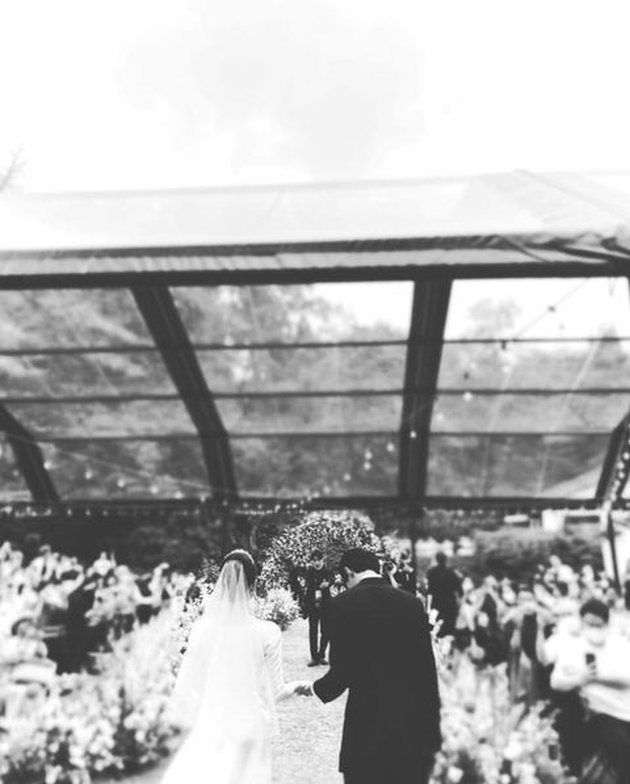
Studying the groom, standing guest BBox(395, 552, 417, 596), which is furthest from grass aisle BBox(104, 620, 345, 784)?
standing guest BBox(395, 552, 417, 596)

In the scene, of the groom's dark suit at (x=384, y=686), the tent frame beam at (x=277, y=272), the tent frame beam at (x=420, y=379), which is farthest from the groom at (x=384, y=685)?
the tent frame beam at (x=420, y=379)

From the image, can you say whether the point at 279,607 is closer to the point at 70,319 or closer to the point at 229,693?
the point at 229,693

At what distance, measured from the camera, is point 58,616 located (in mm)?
4195

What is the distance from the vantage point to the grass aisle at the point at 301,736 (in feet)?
12.0

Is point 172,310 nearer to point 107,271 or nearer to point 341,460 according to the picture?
point 107,271

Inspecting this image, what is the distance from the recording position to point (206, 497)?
7969 millimetres

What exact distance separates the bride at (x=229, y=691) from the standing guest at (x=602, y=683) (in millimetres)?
1435

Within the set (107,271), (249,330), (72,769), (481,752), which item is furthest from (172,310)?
(481,752)

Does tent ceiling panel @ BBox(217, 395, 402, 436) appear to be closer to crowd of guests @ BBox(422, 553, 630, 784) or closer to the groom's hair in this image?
crowd of guests @ BBox(422, 553, 630, 784)

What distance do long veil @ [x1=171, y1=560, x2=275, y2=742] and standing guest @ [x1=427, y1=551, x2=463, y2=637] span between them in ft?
3.95

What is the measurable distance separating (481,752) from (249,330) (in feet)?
12.4

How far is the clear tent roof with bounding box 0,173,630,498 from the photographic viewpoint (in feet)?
14.8

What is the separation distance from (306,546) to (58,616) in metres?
1.52

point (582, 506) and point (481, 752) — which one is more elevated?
point (582, 506)
